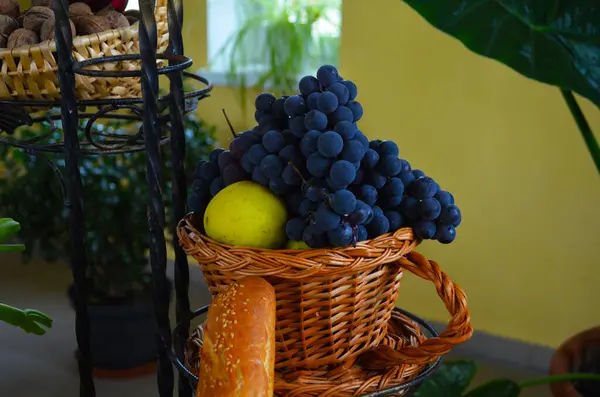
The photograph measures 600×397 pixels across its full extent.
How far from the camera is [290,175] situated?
70 cm

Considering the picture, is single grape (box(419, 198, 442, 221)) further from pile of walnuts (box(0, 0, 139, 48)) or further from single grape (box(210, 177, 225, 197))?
pile of walnuts (box(0, 0, 139, 48))

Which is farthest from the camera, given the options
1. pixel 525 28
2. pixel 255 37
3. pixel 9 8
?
pixel 255 37

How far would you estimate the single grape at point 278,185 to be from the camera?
709 millimetres

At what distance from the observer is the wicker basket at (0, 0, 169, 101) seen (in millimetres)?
882

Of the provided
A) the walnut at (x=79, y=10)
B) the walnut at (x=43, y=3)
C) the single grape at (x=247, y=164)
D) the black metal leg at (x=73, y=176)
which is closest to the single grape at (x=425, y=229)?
the single grape at (x=247, y=164)

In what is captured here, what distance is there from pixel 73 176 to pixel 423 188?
51cm

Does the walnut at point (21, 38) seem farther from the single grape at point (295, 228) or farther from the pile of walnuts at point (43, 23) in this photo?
the single grape at point (295, 228)

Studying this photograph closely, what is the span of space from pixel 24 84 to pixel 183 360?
0.48 meters

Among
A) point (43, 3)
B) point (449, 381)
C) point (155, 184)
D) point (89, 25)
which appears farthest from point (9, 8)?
point (449, 381)

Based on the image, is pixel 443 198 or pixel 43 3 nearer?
pixel 443 198

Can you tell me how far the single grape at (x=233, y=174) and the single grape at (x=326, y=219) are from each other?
0.48 feet

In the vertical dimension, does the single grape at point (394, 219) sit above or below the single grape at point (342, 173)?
below

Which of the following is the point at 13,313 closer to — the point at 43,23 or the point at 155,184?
the point at 155,184

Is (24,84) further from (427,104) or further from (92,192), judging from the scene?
(427,104)
